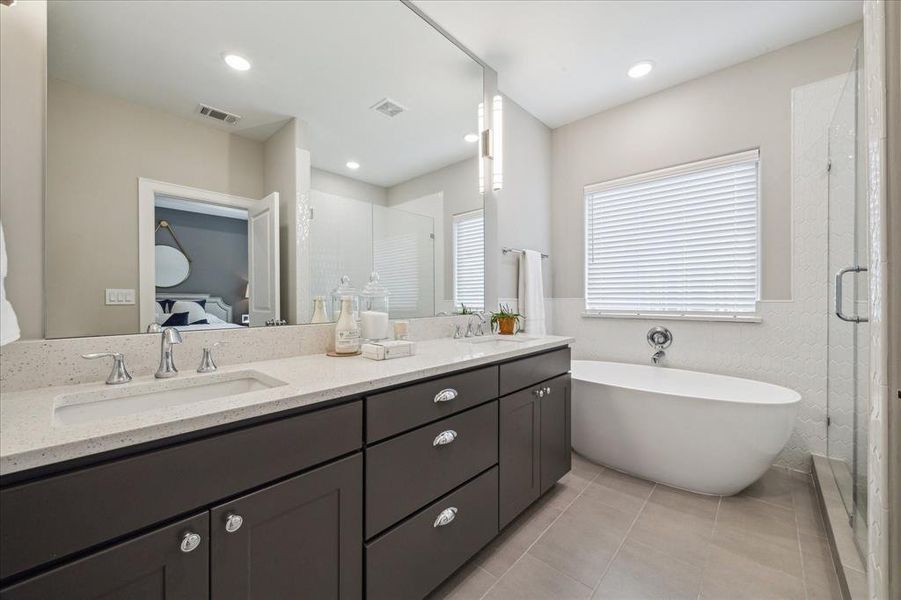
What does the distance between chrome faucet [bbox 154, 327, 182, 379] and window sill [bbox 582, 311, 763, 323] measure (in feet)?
9.36

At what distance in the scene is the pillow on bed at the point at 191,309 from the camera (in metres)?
1.19

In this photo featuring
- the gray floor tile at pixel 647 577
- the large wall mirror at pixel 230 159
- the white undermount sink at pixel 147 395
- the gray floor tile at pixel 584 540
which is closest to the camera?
the white undermount sink at pixel 147 395

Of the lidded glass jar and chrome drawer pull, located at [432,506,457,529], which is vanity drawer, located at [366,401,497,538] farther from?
the lidded glass jar

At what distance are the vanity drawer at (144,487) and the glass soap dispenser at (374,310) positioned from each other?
716mm

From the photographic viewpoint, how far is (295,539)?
0.89 metres

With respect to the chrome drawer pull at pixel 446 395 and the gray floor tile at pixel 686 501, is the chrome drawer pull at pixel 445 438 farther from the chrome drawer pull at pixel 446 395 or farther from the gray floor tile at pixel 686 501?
the gray floor tile at pixel 686 501

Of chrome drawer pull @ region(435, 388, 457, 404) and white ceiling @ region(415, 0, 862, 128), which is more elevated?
white ceiling @ region(415, 0, 862, 128)

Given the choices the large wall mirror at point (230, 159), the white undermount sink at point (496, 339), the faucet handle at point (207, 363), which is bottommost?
the white undermount sink at point (496, 339)

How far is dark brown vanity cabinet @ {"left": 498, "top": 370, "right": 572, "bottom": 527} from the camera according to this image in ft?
5.29

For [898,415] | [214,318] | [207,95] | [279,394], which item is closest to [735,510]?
[898,415]

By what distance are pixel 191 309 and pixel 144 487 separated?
686 mm

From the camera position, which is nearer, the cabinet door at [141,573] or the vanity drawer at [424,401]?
the cabinet door at [141,573]

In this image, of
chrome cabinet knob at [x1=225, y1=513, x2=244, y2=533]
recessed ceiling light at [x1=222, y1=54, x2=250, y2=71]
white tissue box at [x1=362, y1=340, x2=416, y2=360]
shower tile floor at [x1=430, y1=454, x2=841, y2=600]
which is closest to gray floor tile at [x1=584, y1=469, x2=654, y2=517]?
shower tile floor at [x1=430, y1=454, x2=841, y2=600]

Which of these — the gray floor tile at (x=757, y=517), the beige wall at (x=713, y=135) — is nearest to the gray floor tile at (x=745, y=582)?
the gray floor tile at (x=757, y=517)
